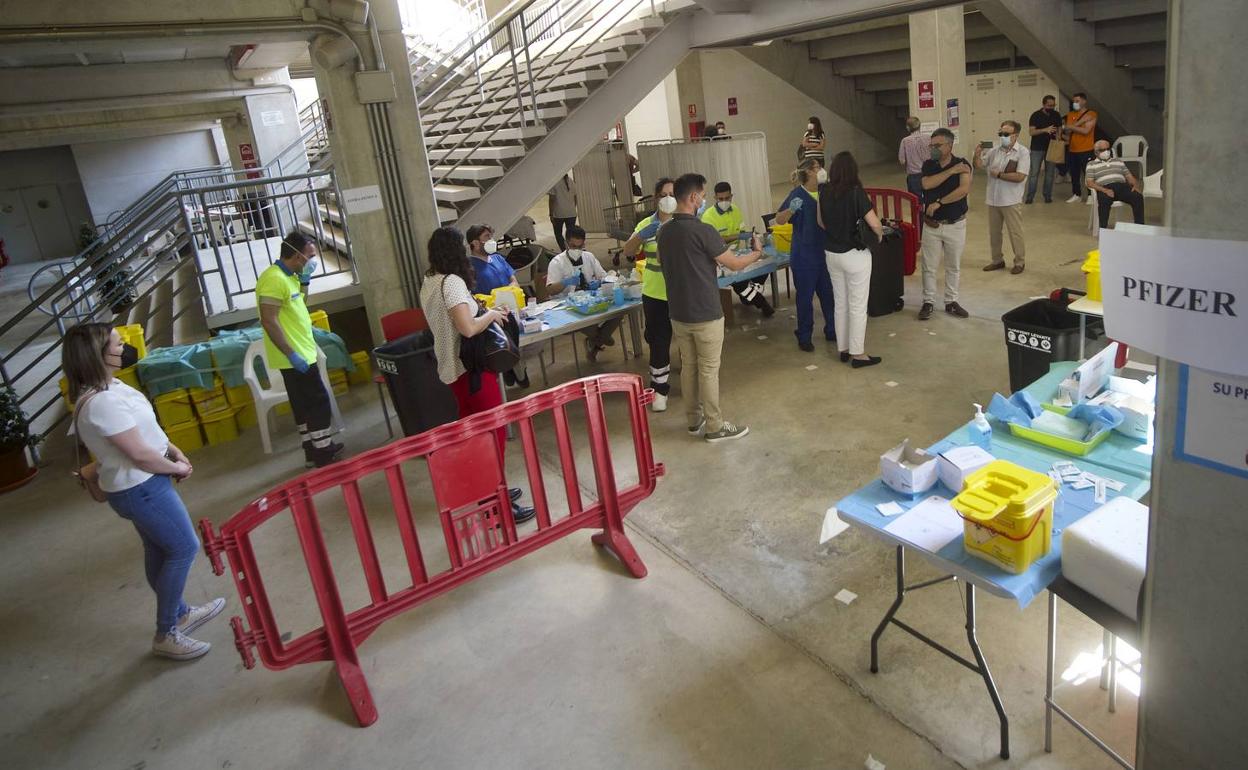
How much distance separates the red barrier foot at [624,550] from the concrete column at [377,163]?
14.4 ft

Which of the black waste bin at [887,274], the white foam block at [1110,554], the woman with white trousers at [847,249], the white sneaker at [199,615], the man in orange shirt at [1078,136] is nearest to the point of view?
the white foam block at [1110,554]

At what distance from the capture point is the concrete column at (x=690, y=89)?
17.4 meters

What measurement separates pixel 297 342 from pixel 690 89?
13928 millimetres

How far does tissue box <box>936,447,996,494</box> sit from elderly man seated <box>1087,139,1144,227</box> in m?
7.64

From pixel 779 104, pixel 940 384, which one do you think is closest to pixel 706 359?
pixel 940 384

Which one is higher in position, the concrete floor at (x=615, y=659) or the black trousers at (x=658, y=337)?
the black trousers at (x=658, y=337)

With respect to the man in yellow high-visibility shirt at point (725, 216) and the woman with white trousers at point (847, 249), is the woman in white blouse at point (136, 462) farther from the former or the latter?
the man in yellow high-visibility shirt at point (725, 216)

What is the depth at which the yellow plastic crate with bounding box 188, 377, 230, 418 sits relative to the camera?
703 cm

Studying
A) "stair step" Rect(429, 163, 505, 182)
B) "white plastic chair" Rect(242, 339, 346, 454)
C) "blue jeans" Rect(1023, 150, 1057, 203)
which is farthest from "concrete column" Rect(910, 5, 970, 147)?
"white plastic chair" Rect(242, 339, 346, 454)

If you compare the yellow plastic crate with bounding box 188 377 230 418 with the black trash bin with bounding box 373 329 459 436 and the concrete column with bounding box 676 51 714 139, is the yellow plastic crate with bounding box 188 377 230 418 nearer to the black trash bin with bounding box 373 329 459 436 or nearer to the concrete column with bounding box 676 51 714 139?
the black trash bin with bounding box 373 329 459 436

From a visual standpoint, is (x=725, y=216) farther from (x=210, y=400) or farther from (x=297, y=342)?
(x=210, y=400)

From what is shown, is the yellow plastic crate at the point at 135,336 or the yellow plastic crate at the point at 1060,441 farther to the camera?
the yellow plastic crate at the point at 135,336

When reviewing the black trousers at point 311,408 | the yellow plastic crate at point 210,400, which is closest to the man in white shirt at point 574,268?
the black trousers at point 311,408

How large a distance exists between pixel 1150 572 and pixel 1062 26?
12048 millimetres
